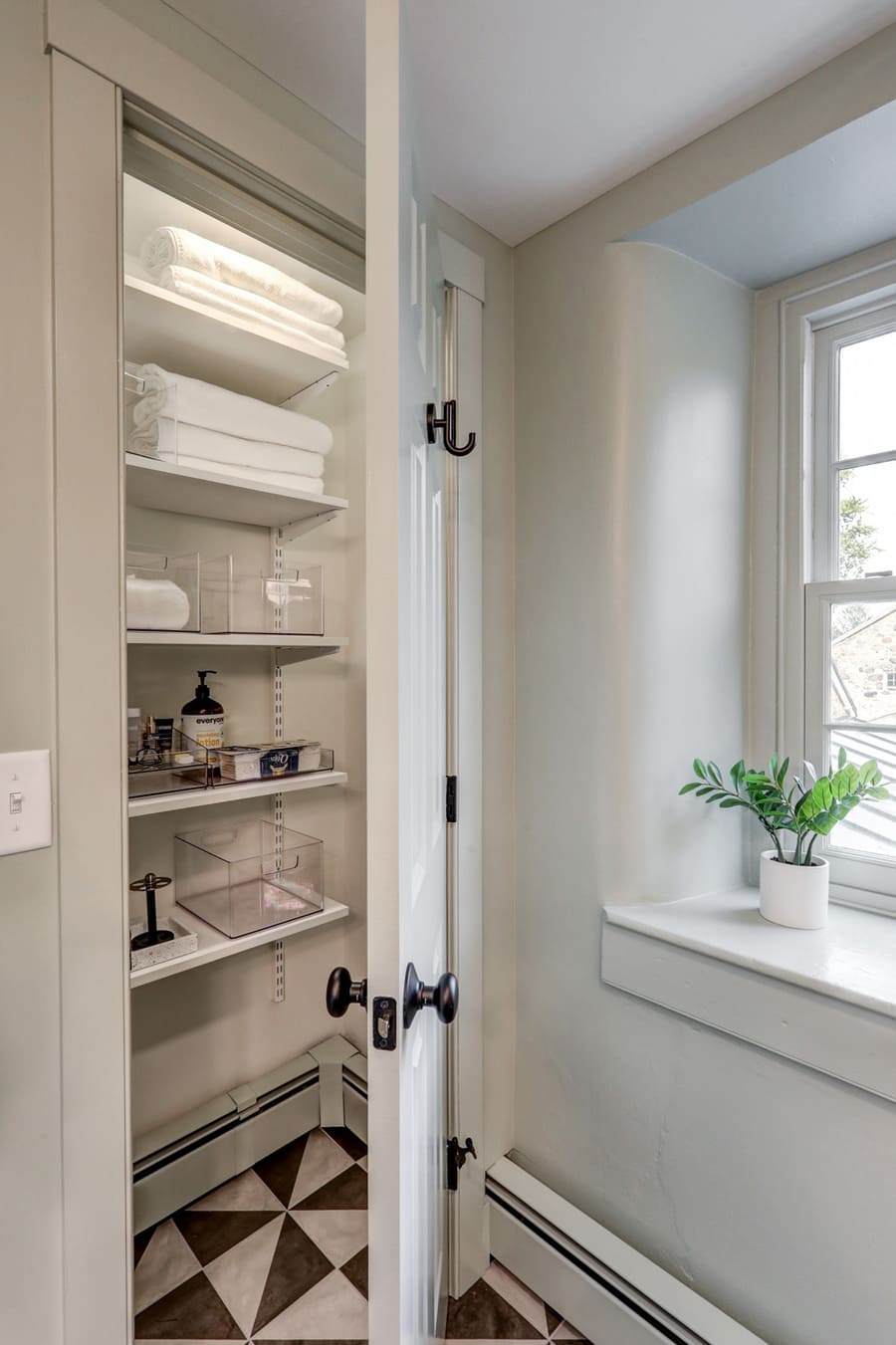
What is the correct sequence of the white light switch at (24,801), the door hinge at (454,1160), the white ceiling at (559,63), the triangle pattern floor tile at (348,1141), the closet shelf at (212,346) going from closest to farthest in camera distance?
the white light switch at (24,801) < the white ceiling at (559,63) < the closet shelf at (212,346) < the door hinge at (454,1160) < the triangle pattern floor tile at (348,1141)

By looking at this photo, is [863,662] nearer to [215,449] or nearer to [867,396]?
[867,396]

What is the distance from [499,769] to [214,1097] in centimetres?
95

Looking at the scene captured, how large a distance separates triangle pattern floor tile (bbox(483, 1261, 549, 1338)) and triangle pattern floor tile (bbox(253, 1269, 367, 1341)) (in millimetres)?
283

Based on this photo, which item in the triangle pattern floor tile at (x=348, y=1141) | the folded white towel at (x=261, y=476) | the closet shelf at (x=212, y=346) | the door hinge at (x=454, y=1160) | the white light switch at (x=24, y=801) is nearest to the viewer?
the white light switch at (x=24, y=801)

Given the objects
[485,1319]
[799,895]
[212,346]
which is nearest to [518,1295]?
[485,1319]

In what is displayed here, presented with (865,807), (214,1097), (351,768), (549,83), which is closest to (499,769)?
(351,768)

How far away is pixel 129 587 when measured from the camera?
3.56 feet

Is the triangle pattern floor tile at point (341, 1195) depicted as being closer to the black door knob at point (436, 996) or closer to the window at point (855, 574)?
the black door knob at point (436, 996)

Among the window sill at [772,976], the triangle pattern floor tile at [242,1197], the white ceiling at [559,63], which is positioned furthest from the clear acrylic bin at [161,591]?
the triangle pattern floor tile at [242,1197]

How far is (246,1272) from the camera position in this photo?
1.23m

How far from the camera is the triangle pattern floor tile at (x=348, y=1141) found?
152 cm

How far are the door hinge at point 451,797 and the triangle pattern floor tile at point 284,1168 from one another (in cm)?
90

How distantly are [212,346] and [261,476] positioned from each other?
233mm

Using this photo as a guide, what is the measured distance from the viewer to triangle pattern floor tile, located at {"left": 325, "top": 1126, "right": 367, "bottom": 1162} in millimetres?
1519
